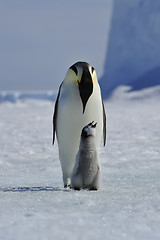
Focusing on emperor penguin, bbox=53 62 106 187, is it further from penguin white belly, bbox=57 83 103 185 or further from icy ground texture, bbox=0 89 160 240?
icy ground texture, bbox=0 89 160 240

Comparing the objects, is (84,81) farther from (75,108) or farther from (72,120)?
(72,120)

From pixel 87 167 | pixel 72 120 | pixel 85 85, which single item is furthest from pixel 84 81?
pixel 87 167

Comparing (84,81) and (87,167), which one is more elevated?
(84,81)

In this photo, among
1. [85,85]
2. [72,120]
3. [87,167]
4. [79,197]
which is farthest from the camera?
[72,120]

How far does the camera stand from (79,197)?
2875 millimetres

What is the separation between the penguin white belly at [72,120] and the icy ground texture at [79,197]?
29 cm

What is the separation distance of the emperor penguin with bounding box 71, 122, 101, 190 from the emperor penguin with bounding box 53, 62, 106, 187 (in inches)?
15.3

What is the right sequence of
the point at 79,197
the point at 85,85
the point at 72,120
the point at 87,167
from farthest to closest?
1. the point at 72,120
2. the point at 85,85
3. the point at 87,167
4. the point at 79,197

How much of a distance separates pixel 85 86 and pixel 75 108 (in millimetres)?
216

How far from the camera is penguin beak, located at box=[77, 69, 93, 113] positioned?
140 inches

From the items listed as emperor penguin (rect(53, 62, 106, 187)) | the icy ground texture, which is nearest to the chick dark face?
emperor penguin (rect(53, 62, 106, 187))

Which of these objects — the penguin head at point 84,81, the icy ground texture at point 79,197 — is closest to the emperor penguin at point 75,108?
the penguin head at point 84,81

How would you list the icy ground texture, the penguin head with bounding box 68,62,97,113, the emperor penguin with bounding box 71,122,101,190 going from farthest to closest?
1. the penguin head with bounding box 68,62,97,113
2. the emperor penguin with bounding box 71,122,101,190
3. the icy ground texture

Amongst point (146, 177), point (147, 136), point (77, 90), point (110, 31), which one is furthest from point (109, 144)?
point (110, 31)
